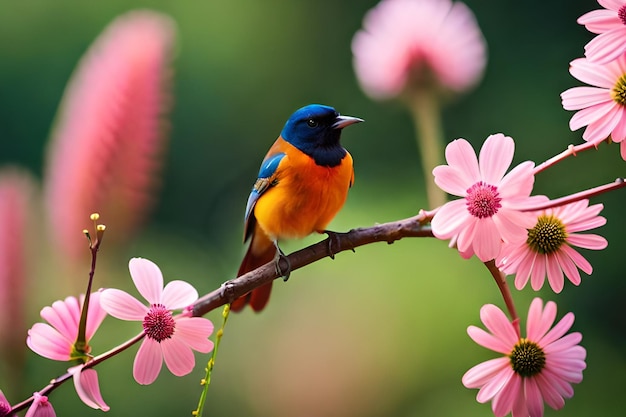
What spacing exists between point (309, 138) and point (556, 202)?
6.7 inches

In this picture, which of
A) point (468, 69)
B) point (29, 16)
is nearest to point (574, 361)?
point (468, 69)

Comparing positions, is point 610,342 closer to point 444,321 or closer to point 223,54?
point 444,321

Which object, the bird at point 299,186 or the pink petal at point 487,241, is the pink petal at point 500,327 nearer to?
the pink petal at point 487,241

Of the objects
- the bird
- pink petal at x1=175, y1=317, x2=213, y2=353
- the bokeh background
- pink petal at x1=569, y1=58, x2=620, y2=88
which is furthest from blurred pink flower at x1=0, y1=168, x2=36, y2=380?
pink petal at x1=569, y1=58, x2=620, y2=88

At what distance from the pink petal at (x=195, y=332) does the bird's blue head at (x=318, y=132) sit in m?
0.13

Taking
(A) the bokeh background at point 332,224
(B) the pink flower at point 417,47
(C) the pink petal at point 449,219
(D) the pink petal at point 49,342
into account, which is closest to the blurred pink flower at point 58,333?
(D) the pink petal at point 49,342

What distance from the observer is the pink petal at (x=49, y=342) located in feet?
0.84

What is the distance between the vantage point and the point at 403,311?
0.74 m

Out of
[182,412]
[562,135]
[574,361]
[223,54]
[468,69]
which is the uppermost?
[223,54]

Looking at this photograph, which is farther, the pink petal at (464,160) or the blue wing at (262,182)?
the blue wing at (262,182)

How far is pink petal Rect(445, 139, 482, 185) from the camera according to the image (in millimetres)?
235

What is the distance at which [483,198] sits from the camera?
0.78 feet

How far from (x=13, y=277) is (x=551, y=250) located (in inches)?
15.6

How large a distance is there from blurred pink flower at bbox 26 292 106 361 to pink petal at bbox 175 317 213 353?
0.03 metres
